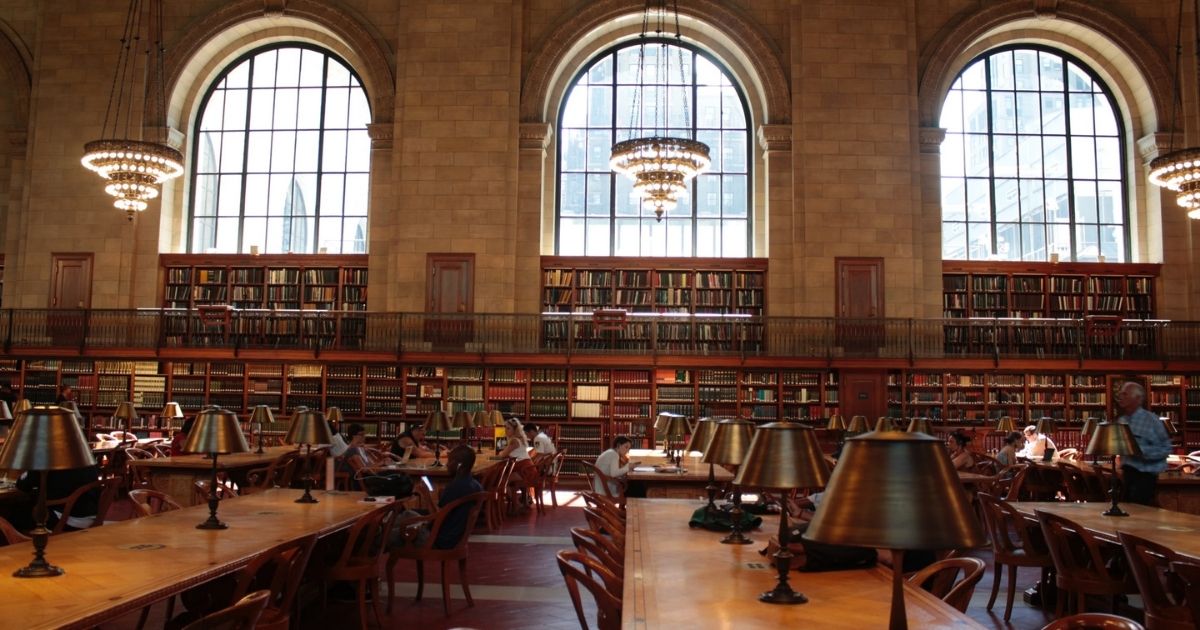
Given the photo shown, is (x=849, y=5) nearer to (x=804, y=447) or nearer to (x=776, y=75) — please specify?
(x=776, y=75)

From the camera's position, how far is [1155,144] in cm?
1534

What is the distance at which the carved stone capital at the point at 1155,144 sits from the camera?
15250 millimetres

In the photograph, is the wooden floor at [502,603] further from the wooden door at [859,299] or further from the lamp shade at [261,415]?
the wooden door at [859,299]

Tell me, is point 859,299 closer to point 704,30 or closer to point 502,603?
point 704,30

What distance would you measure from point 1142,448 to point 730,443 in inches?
133

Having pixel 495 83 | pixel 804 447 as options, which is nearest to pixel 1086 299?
pixel 495 83

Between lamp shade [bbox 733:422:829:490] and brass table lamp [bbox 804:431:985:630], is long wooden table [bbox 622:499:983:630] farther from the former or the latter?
brass table lamp [bbox 804:431:985:630]

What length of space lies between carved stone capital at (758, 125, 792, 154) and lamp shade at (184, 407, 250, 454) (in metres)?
12.2

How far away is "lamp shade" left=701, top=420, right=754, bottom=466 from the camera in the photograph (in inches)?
153

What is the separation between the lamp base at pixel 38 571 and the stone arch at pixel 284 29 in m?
13.2

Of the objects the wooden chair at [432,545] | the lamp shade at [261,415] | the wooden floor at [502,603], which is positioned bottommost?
the wooden floor at [502,603]

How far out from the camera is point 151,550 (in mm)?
3607

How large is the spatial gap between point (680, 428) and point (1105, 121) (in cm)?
1308

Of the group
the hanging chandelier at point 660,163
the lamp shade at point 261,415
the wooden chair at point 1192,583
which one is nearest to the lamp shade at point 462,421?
the lamp shade at point 261,415
